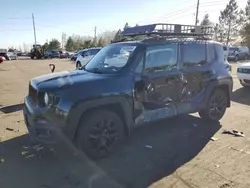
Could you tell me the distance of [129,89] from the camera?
4.38 m

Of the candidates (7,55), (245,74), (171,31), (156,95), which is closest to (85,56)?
(245,74)

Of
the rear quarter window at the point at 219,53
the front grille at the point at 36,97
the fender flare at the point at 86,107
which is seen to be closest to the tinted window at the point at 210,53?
the rear quarter window at the point at 219,53

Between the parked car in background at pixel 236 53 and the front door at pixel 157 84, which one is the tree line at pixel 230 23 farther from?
the front door at pixel 157 84

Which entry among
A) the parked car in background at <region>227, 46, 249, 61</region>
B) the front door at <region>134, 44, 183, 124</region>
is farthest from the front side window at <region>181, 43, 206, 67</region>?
the parked car in background at <region>227, 46, 249, 61</region>

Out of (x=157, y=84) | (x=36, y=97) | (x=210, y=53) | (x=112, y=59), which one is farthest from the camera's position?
(x=210, y=53)

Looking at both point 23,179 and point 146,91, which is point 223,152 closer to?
point 146,91

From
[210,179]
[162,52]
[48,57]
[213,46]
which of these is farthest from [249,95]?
[48,57]

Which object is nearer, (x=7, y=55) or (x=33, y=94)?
(x=33, y=94)

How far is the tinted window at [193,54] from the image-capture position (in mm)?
5309

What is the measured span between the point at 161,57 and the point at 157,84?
542mm

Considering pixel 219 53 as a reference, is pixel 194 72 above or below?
below

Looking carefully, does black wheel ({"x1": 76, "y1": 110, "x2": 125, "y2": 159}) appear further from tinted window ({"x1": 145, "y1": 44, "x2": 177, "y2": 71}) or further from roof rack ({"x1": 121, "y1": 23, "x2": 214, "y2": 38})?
roof rack ({"x1": 121, "y1": 23, "x2": 214, "y2": 38})

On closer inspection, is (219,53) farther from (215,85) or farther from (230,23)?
(230,23)

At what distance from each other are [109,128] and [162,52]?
1.76 m
